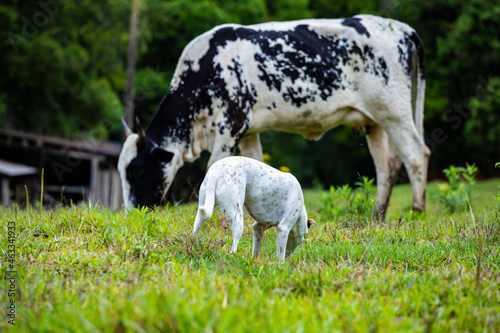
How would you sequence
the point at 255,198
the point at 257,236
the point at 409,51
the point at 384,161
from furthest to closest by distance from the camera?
the point at 384,161 → the point at 409,51 → the point at 257,236 → the point at 255,198

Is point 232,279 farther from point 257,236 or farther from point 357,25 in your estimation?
point 357,25

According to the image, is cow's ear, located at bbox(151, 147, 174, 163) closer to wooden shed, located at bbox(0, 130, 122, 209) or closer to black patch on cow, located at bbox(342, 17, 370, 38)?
black patch on cow, located at bbox(342, 17, 370, 38)

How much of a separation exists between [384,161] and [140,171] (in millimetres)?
3442

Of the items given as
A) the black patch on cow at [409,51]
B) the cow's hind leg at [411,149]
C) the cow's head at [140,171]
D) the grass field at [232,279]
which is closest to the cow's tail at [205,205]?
the grass field at [232,279]

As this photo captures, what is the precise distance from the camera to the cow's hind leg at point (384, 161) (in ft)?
24.5

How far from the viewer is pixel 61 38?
1766cm

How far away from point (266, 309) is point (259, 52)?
14.6 feet

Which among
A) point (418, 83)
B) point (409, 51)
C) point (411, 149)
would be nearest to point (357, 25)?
point (409, 51)

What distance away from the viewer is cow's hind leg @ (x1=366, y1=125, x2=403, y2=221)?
746cm

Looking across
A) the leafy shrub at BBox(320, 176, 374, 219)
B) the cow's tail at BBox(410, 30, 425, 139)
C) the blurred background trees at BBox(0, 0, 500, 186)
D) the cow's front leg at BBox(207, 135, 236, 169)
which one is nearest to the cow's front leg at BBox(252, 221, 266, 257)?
the leafy shrub at BBox(320, 176, 374, 219)

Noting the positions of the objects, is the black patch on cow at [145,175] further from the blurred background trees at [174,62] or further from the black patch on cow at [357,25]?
the blurred background trees at [174,62]

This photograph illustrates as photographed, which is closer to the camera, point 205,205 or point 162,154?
point 205,205

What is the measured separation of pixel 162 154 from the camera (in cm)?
616

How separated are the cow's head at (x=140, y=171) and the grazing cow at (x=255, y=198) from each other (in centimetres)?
254
